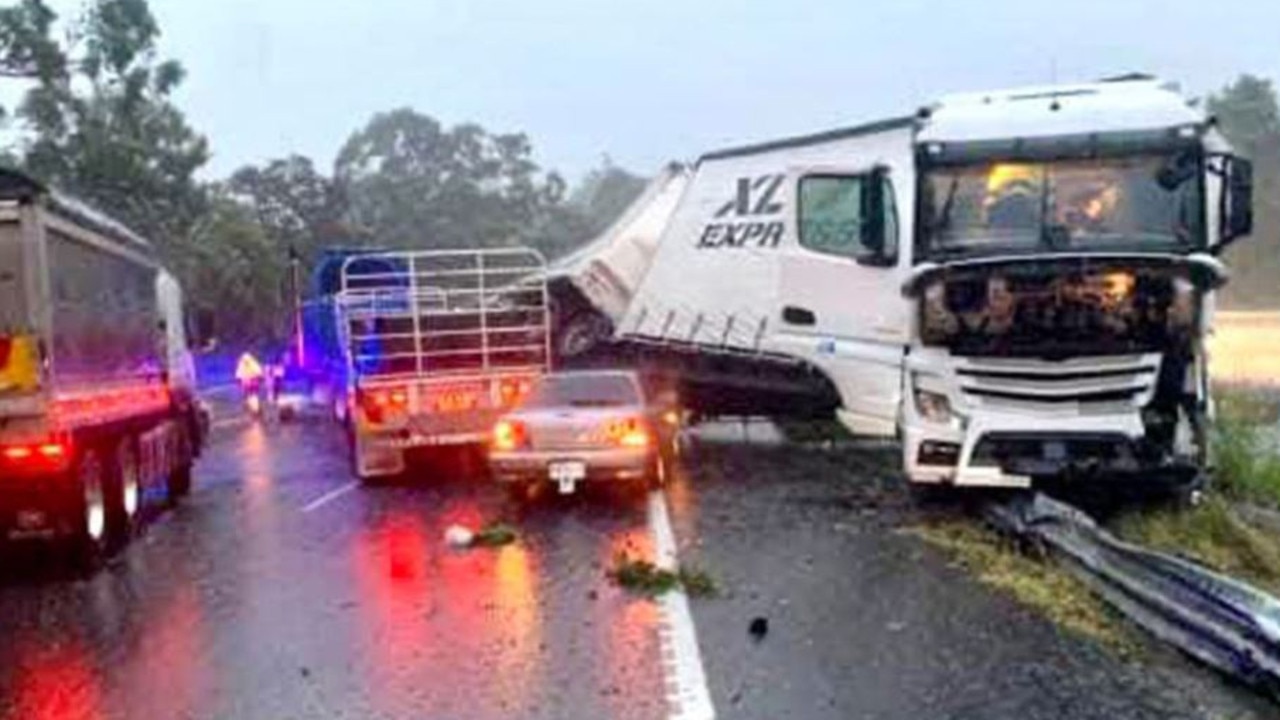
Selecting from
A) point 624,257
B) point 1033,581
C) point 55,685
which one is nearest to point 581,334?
point 624,257

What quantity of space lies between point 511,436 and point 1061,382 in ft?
18.4

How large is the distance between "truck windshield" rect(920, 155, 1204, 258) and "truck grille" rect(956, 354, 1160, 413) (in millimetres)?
991

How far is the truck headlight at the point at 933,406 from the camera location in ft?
49.8

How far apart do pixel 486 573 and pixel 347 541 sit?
8.82ft

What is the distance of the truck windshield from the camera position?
1473 centimetres

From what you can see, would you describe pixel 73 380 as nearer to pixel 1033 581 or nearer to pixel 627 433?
pixel 627 433

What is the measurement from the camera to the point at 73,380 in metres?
14.0

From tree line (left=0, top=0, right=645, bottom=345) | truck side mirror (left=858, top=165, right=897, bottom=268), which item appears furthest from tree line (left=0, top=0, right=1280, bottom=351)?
truck side mirror (left=858, top=165, right=897, bottom=268)

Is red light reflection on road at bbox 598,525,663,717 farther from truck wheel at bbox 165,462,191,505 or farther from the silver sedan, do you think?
truck wheel at bbox 165,462,191,505

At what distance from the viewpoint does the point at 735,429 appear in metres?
27.2

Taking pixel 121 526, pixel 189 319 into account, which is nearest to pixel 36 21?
pixel 189 319

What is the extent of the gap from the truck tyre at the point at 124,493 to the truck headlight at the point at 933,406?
24.0 feet

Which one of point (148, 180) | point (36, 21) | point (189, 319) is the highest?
point (36, 21)

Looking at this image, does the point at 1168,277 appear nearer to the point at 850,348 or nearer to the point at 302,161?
the point at 850,348
